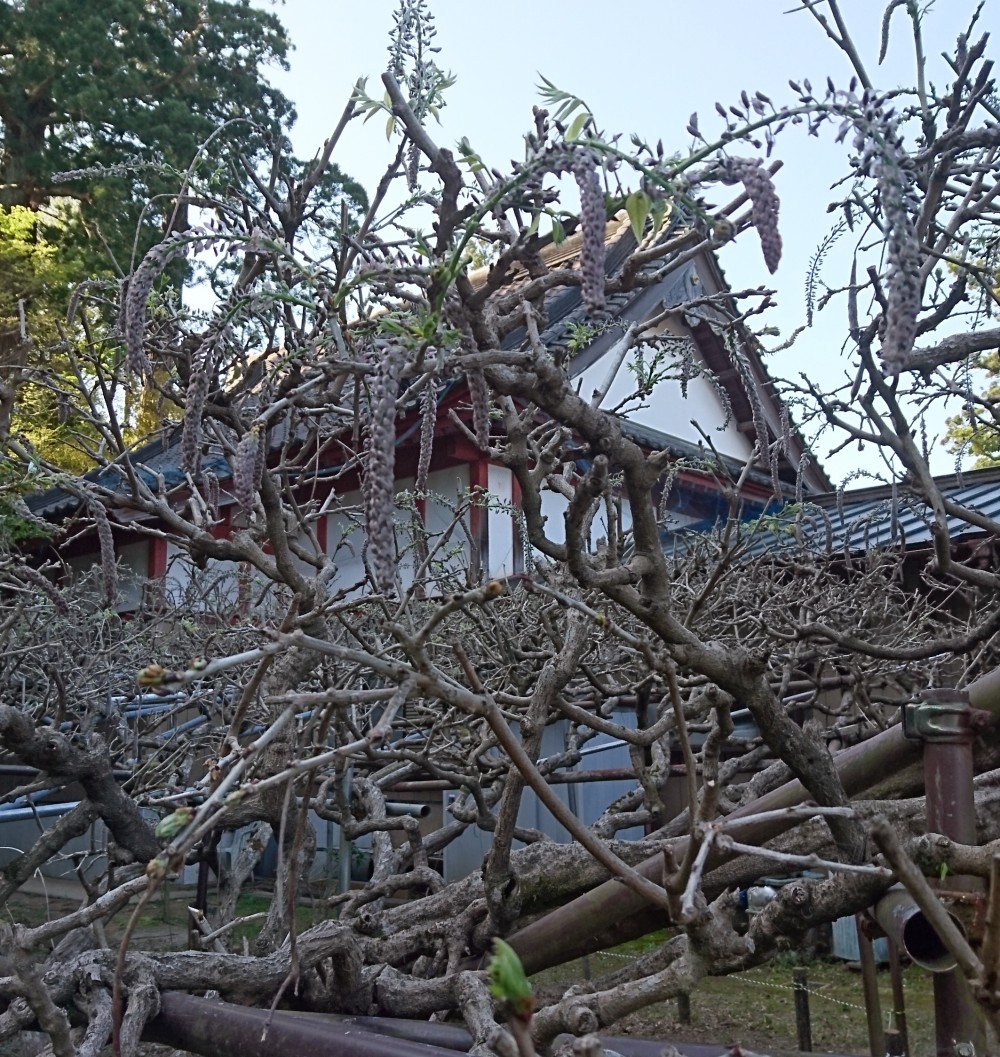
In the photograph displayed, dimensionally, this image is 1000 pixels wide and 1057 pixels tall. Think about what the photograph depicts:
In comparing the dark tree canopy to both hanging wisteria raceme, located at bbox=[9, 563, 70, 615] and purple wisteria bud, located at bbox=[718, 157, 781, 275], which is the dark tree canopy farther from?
purple wisteria bud, located at bbox=[718, 157, 781, 275]

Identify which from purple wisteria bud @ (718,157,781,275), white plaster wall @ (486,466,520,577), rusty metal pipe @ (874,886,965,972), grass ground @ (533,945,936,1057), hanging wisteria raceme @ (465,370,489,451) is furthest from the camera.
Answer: white plaster wall @ (486,466,520,577)

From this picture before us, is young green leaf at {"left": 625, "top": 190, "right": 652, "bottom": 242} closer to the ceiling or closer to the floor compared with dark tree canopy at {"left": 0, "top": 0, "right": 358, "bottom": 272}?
closer to the floor

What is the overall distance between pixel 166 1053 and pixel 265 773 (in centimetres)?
146

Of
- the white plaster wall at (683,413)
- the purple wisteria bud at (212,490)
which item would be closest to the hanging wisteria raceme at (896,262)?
the purple wisteria bud at (212,490)

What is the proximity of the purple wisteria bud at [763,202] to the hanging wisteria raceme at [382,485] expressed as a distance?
54cm

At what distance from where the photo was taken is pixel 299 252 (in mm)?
2184

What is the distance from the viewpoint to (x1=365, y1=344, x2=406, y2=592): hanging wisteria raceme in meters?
1.36

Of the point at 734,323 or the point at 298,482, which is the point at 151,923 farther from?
the point at 734,323

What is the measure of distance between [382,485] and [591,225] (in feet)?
1.57

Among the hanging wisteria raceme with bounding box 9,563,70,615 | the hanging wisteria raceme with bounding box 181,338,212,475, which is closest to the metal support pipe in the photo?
the hanging wisteria raceme with bounding box 181,338,212,475

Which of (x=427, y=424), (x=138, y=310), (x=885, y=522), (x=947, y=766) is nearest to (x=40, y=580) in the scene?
(x=427, y=424)

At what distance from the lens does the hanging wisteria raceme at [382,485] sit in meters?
1.36

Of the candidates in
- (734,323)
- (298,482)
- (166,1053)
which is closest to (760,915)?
(734,323)

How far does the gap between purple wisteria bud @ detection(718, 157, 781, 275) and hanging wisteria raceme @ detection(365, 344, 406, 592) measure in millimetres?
537
